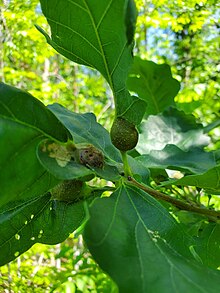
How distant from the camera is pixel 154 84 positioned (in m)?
1.45

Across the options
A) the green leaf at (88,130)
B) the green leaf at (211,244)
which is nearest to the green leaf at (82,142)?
the green leaf at (88,130)

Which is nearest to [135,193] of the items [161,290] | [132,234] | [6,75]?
[132,234]

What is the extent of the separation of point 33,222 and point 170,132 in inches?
23.8

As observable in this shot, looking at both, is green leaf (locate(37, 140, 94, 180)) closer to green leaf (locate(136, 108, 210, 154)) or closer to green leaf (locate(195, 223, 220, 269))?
green leaf (locate(195, 223, 220, 269))

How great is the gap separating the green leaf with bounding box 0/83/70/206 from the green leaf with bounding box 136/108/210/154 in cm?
65

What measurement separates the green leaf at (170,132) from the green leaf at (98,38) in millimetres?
533

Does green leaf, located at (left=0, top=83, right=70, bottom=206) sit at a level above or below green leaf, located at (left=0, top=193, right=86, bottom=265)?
above

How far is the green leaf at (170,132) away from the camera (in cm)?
129

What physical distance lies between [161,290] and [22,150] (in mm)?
232

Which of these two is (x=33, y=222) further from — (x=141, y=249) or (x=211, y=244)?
(x=211, y=244)

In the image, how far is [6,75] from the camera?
3637mm

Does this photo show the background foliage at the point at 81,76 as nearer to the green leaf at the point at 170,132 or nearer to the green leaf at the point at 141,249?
the green leaf at the point at 170,132

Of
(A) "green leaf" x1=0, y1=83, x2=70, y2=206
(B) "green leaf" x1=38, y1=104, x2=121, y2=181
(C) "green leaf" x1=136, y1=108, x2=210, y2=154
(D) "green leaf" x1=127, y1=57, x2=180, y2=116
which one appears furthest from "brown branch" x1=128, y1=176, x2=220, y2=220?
(D) "green leaf" x1=127, y1=57, x2=180, y2=116

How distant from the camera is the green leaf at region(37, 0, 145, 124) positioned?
702 mm
